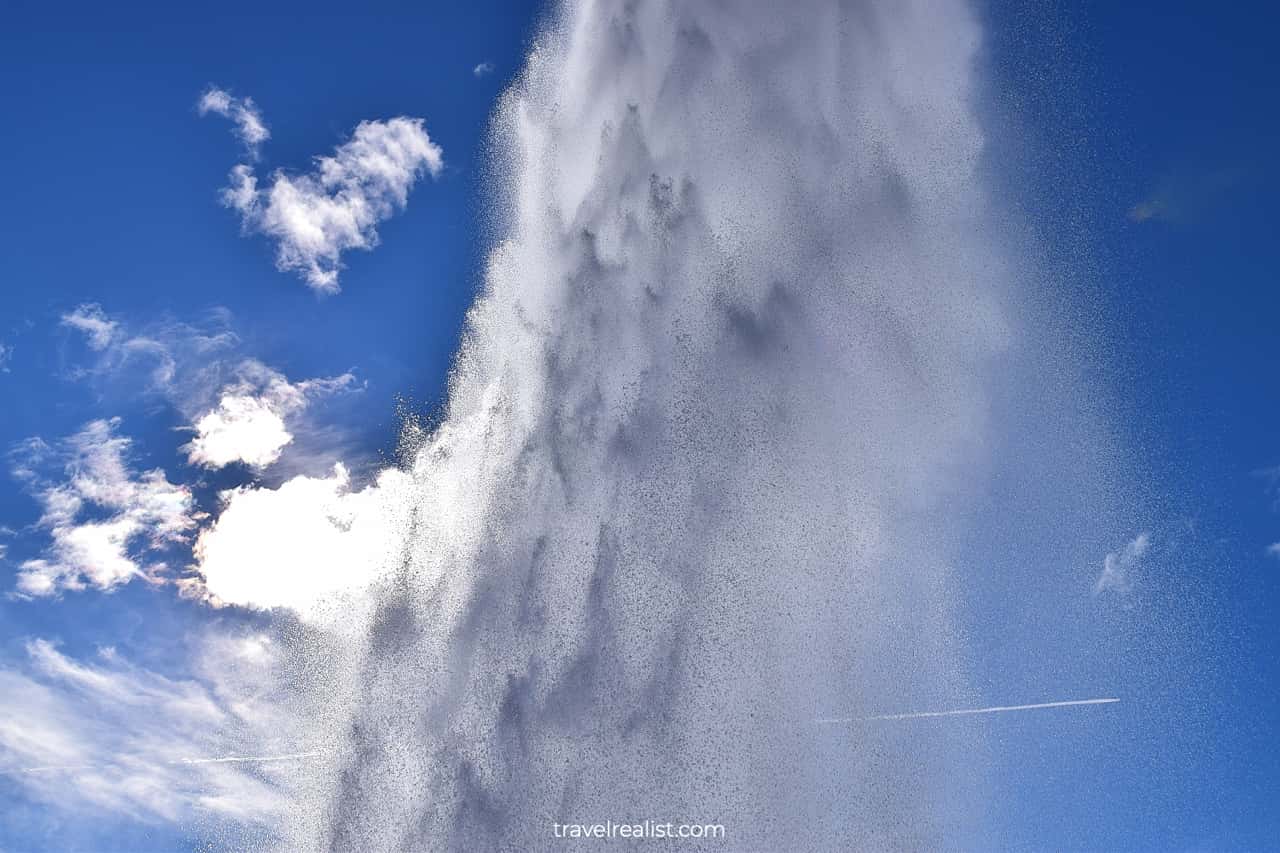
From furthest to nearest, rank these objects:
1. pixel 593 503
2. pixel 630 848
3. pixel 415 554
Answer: pixel 415 554
pixel 593 503
pixel 630 848

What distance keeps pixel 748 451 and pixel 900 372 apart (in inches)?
495

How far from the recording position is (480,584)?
49.0m

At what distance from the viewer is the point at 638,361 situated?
167 ft

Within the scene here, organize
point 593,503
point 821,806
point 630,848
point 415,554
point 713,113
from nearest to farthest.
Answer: point 630,848 → point 821,806 → point 593,503 → point 415,554 → point 713,113

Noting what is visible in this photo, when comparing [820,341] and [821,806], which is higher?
[820,341]

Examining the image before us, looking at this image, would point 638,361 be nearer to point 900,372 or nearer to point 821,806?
point 900,372

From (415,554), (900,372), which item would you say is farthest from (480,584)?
(900,372)

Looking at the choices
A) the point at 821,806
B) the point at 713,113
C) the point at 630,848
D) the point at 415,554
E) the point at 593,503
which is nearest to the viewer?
the point at 630,848

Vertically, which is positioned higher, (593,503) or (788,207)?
(788,207)

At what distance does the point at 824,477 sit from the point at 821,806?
15827 millimetres

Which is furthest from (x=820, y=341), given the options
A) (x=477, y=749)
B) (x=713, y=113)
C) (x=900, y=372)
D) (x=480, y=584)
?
(x=477, y=749)

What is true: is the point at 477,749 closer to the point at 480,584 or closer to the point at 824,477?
the point at 480,584

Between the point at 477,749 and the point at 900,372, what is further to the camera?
the point at 900,372

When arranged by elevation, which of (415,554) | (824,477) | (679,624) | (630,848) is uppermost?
(824,477)
